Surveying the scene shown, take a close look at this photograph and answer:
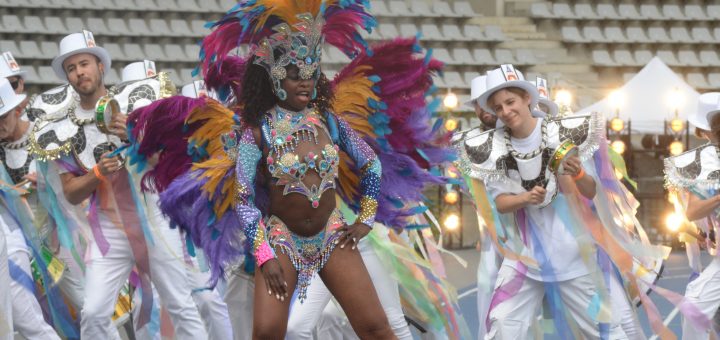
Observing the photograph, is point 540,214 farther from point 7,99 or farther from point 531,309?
point 7,99

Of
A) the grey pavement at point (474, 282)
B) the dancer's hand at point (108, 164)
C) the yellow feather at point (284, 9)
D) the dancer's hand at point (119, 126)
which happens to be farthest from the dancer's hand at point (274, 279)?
the grey pavement at point (474, 282)

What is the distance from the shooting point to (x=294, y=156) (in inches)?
220

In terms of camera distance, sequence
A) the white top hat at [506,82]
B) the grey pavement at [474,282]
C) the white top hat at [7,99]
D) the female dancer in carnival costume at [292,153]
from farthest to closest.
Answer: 1. the grey pavement at [474,282]
2. the white top hat at [7,99]
3. the white top hat at [506,82]
4. the female dancer in carnival costume at [292,153]

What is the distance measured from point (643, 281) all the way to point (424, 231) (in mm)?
1515

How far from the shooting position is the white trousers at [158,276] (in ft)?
24.6

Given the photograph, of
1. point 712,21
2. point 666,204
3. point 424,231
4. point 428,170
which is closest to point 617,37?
point 712,21

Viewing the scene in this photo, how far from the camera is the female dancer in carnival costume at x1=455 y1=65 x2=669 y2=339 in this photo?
712 centimetres

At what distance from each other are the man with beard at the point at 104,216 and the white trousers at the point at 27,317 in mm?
252

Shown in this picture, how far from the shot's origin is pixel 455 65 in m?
24.2

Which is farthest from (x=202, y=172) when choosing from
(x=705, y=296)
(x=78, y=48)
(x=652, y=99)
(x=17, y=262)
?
(x=652, y=99)

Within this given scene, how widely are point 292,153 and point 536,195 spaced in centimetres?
180

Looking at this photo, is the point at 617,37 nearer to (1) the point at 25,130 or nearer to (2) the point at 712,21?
(2) the point at 712,21

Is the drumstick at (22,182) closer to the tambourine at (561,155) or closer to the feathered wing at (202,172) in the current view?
the feathered wing at (202,172)

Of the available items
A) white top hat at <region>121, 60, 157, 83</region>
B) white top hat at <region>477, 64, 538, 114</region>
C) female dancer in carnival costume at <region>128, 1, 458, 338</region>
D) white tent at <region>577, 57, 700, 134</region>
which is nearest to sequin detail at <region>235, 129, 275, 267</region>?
female dancer in carnival costume at <region>128, 1, 458, 338</region>
